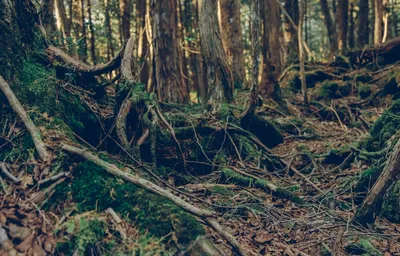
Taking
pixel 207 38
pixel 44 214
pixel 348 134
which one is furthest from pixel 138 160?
pixel 348 134

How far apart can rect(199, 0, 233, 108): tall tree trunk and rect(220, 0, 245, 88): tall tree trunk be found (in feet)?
14.7

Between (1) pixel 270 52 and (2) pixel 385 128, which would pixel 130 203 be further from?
(1) pixel 270 52

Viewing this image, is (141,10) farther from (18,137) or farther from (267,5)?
(18,137)

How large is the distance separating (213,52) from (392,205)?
4.43m

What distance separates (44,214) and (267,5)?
10.1 metres

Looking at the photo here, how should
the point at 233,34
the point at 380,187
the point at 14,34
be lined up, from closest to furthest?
the point at 380,187 → the point at 14,34 → the point at 233,34

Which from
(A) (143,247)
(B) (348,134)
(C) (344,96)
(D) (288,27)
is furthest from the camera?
(D) (288,27)

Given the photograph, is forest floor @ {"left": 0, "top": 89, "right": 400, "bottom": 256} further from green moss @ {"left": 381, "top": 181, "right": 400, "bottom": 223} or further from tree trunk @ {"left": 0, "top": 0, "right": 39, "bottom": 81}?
tree trunk @ {"left": 0, "top": 0, "right": 39, "bottom": 81}

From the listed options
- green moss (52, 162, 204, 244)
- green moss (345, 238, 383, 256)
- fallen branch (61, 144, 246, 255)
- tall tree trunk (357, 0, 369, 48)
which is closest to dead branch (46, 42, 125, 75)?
fallen branch (61, 144, 246, 255)

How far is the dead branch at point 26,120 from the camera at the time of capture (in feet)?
12.7

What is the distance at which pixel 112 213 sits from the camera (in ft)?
11.5

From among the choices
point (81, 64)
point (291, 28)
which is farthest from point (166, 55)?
point (291, 28)

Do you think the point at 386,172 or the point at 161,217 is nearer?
the point at 161,217

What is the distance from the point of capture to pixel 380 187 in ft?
15.1
